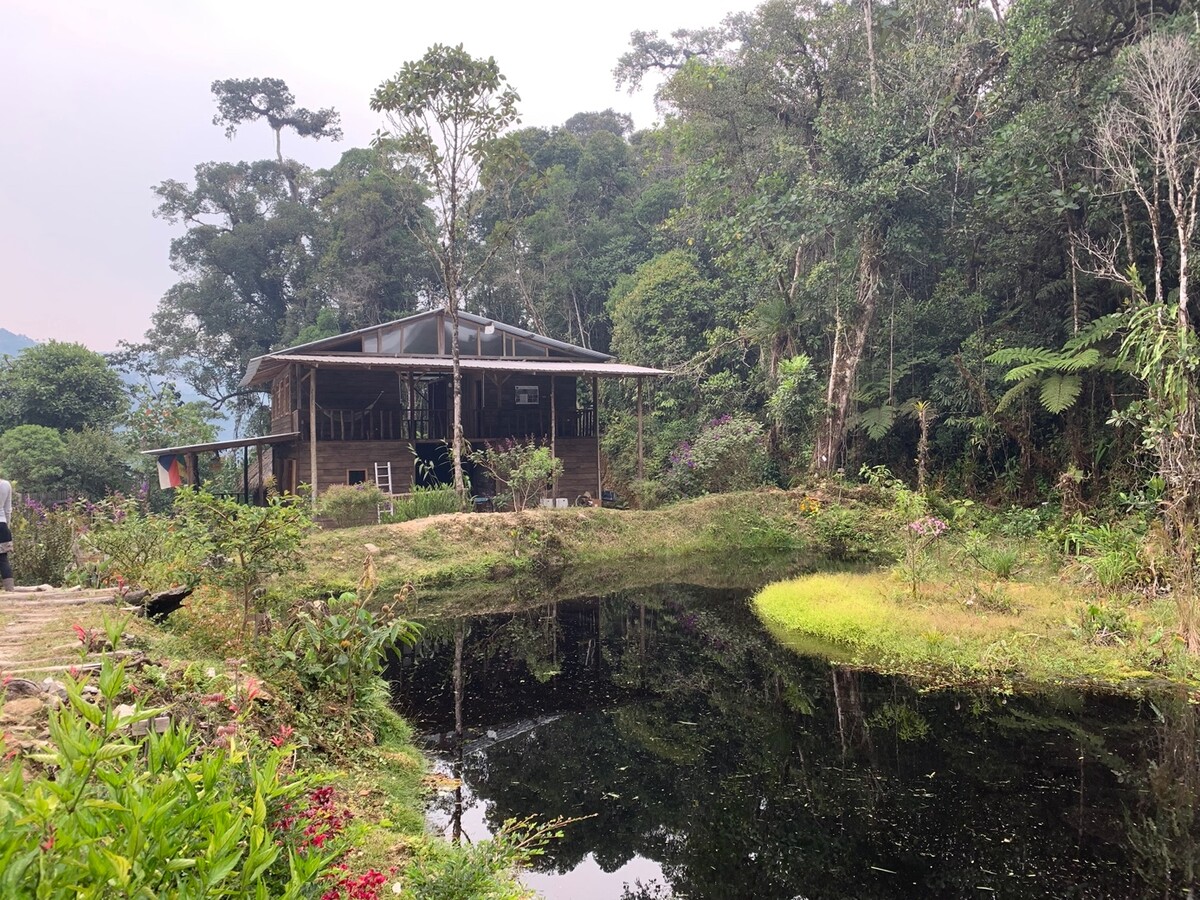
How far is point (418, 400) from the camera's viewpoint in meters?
21.9

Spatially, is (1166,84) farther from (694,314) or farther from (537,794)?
(694,314)

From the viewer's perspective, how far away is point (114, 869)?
5.83ft

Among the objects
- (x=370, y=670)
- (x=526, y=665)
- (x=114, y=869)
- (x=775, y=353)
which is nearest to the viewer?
(x=114, y=869)

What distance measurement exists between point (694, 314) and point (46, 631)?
2192 cm

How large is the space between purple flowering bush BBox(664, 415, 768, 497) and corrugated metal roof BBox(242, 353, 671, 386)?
2.33 m

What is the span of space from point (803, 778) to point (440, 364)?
1443 centimetres

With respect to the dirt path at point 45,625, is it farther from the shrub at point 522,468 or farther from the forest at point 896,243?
the forest at point 896,243

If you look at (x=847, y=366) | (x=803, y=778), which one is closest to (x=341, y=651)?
(x=803, y=778)

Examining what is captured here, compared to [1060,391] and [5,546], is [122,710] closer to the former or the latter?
[5,546]

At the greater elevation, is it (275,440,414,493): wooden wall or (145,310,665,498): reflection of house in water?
(145,310,665,498): reflection of house in water

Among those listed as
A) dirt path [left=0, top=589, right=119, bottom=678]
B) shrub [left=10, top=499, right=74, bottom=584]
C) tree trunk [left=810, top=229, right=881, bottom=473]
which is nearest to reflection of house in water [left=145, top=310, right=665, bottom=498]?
tree trunk [left=810, top=229, right=881, bottom=473]

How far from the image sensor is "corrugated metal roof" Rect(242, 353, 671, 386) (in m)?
17.5

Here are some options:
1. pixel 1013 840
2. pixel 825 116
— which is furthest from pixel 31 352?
pixel 1013 840

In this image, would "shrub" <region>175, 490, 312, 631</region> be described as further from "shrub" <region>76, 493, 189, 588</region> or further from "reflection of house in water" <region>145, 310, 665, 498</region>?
"reflection of house in water" <region>145, 310, 665, 498</region>
